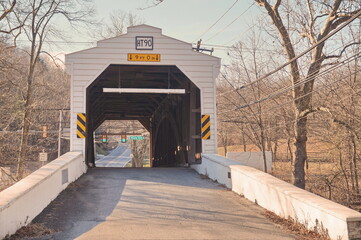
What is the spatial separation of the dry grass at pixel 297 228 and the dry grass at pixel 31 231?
3.59m

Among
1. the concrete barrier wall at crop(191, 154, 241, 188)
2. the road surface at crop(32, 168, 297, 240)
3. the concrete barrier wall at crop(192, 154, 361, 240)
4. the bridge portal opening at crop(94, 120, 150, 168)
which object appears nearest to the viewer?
the concrete barrier wall at crop(192, 154, 361, 240)

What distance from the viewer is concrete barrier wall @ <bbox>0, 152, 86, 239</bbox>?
216 inches

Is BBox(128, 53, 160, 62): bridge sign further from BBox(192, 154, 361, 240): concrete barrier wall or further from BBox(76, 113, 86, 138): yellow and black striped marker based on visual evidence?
BBox(192, 154, 361, 240): concrete barrier wall

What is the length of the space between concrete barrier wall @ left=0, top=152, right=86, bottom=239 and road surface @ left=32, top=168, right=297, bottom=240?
0.20 meters

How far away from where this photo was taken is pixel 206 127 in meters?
14.3

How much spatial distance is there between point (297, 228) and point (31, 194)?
4.34 m

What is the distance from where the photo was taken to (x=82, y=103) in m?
13.8

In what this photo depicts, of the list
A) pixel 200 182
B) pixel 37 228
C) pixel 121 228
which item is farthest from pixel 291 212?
pixel 200 182

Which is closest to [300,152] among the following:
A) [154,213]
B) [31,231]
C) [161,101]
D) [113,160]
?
[154,213]

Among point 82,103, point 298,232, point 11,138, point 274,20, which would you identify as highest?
point 274,20

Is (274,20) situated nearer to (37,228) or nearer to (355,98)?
(355,98)

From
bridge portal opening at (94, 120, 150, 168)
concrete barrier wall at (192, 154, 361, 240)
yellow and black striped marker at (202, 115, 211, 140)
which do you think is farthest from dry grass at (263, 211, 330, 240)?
bridge portal opening at (94, 120, 150, 168)

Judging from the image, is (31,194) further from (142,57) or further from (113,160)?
(113,160)

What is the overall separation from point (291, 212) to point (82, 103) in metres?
9.14
